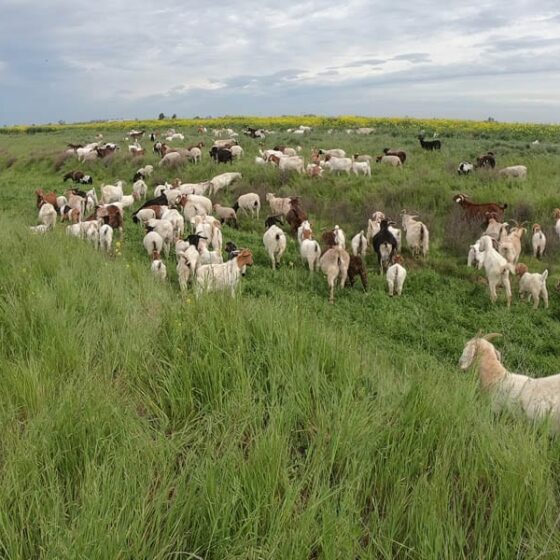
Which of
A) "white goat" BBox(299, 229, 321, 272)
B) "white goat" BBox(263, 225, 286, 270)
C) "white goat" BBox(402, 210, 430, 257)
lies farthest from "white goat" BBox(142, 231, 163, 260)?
"white goat" BBox(402, 210, 430, 257)

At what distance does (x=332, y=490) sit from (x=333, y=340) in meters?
1.67

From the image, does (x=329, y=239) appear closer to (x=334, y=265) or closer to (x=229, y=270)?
(x=334, y=265)

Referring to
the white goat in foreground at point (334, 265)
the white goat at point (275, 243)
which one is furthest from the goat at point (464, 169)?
the white goat in foreground at point (334, 265)

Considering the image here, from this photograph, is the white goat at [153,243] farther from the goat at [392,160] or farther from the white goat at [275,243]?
the goat at [392,160]

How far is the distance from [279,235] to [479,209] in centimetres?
675

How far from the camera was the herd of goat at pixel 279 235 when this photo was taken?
10523 mm

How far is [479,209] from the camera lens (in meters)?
15.4

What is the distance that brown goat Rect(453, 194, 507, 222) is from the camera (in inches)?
591

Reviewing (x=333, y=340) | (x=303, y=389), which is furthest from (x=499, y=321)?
(x=303, y=389)

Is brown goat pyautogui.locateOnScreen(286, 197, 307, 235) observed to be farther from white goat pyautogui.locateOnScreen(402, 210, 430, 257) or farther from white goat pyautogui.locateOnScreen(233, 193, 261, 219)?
white goat pyautogui.locateOnScreen(402, 210, 430, 257)

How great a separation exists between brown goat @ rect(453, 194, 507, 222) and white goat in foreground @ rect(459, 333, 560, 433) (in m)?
10.6

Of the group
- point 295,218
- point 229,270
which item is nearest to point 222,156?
point 295,218

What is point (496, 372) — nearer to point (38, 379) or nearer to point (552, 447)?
point (552, 447)

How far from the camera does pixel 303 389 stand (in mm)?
3400
